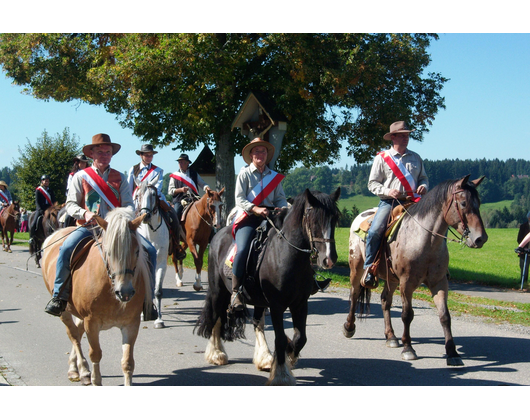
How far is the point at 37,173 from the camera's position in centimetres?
3806

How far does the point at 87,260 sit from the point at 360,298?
14.9 feet

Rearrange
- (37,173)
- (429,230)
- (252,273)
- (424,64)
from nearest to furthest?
(252,273)
(429,230)
(424,64)
(37,173)

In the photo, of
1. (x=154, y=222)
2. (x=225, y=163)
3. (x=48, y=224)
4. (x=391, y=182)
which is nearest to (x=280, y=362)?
(x=391, y=182)

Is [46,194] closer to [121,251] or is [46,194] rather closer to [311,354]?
[311,354]

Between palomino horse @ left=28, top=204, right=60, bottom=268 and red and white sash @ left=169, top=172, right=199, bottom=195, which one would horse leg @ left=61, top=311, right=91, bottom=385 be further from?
palomino horse @ left=28, top=204, right=60, bottom=268

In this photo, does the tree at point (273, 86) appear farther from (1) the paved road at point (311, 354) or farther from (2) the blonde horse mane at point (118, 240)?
(2) the blonde horse mane at point (118, 240)

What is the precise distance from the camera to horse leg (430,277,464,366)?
21.7 ft

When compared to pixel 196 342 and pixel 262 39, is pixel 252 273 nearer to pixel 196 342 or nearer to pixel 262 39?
pixel 196 342

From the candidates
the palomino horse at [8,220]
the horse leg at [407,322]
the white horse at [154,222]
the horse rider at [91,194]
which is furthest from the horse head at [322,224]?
the palomino horse at [8,220]

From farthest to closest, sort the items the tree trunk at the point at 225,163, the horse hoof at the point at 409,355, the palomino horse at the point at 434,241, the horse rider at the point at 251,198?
the tree trunk at the point at 225,163
the horse hoof at the point at 409,355
the palomino horse at the point at 434,241
the horse rider at the point at 251,198

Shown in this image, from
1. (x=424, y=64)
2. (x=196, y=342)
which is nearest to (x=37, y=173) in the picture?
(x=424, y=64)

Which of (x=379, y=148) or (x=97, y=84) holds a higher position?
(x=97, y=84)

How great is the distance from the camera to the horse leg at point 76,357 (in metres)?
6.06

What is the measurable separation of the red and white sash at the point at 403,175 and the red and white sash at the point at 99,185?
4.10m
